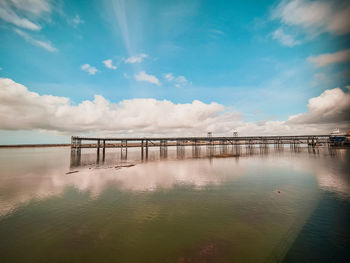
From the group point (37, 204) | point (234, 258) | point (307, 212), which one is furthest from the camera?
point (37, 204)

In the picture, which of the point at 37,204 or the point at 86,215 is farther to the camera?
the point at 37,204

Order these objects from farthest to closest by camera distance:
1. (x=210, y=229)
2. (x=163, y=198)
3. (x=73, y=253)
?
1. (x=163, y=198)
2. (x=210, y=229)
3. (x=73, y=253)

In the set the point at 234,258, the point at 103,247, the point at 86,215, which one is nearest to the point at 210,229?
the point at 234,258

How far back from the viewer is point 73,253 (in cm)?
684

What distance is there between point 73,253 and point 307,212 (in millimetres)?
13952

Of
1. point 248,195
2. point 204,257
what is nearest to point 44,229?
point 204,257

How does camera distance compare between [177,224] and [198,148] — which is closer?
[177,224]

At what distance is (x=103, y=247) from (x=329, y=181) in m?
24.2

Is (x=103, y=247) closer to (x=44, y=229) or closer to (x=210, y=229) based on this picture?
(x=44, y=229)

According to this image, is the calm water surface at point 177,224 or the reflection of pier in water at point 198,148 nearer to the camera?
the calm water surface at point 177,224

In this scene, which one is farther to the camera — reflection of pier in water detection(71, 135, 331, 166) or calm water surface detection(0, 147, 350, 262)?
reflection of pier in water detection(71, 135, 331, 166)

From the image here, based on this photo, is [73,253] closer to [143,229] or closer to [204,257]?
[143,229]

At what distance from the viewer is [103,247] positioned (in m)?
Answer: 7.25

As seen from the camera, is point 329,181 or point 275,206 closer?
point 275,206
